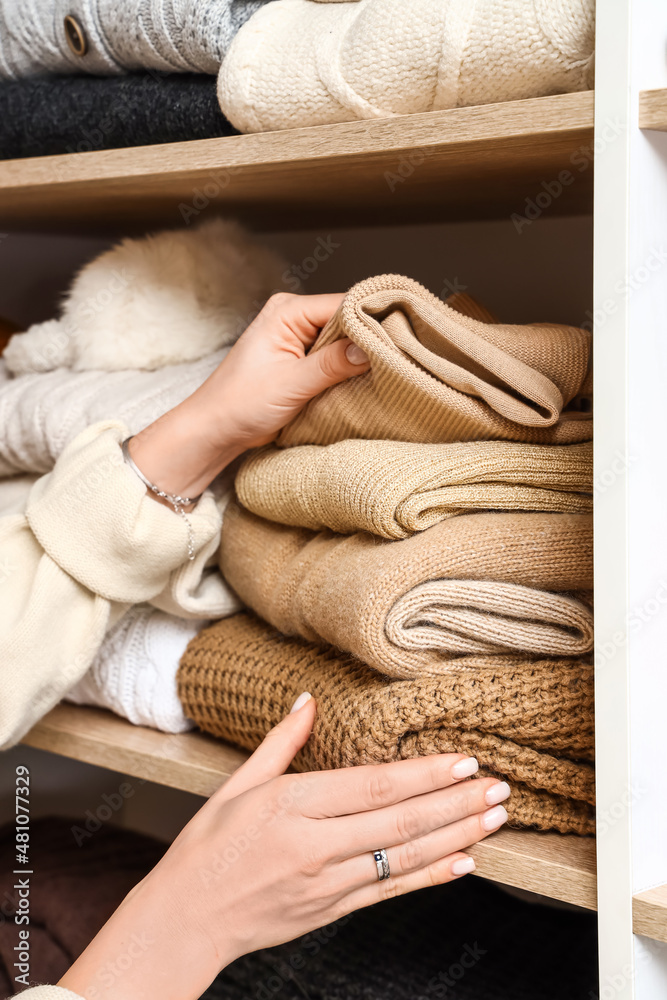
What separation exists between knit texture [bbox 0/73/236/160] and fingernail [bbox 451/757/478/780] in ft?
1.55

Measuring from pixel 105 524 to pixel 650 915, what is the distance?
442mm

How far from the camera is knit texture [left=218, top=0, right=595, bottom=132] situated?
1.48ft

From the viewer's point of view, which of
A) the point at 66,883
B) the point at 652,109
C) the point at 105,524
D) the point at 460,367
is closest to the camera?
the point at 652,109

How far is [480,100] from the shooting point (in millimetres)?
492

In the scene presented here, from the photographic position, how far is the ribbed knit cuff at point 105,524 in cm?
63

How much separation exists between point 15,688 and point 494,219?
625mm

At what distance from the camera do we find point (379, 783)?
1.61ft

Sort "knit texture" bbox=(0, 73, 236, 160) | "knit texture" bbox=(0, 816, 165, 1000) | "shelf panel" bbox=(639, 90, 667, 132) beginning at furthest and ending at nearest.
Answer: "knit texture" bbox=(0, 816, 165, 1000)
"knit texture" bbox=(0, 73, 236, 160)
"shelf panel" bbox=(639, 90, 667, 132)

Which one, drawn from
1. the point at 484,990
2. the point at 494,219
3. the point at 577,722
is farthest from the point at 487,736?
the point at 494,219

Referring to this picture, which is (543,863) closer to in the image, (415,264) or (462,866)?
(462,866)

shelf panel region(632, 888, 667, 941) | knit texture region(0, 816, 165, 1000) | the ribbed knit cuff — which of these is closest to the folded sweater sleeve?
the ribbed knit cuff

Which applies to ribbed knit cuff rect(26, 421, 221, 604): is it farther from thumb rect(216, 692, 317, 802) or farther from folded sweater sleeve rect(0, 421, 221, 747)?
thumb rect(216, 692, 317, 802)

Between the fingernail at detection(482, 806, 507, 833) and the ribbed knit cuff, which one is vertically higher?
the ribbed knit cuff

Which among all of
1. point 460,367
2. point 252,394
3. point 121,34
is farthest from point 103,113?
point 460,367
